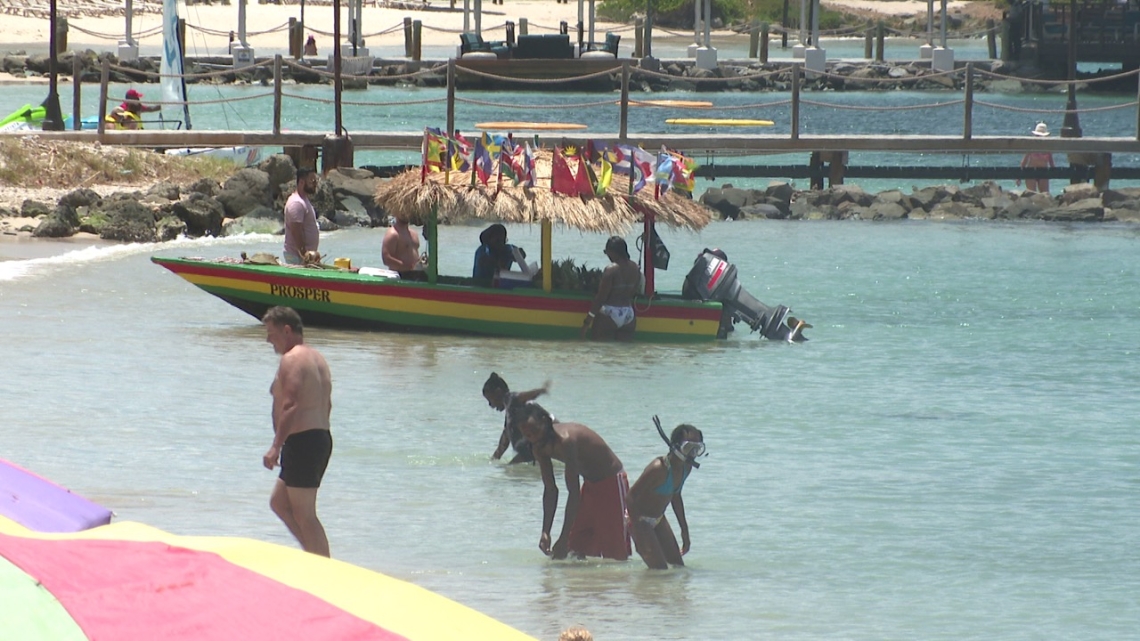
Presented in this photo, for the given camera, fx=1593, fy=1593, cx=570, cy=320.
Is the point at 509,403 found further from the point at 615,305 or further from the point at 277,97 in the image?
the point at 277,97

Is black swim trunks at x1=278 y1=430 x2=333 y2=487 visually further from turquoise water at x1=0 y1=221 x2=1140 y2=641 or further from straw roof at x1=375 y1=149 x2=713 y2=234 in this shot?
straw roof at x1=375 y1=149 x2=713 y2=234

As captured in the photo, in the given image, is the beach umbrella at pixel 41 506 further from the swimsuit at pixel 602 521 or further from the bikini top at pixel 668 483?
the bikini top at pixel 668 483

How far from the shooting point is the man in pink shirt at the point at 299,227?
622 inches

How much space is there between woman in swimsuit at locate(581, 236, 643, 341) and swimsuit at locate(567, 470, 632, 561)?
6.50 m

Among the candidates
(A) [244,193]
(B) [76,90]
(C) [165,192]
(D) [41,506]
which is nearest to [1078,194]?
(A) [244,193]

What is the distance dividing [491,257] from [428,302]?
2.56ft

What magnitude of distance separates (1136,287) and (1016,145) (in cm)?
715

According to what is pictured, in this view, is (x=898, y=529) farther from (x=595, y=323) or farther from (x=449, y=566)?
(x=595, y=323)

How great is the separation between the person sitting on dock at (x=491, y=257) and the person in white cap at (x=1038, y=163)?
694 inches

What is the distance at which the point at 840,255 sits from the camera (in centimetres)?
2445

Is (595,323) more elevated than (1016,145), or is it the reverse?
(1016,145)

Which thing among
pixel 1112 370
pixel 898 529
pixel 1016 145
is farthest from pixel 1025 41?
pixel 898 529

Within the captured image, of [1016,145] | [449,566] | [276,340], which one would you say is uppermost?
[1016,145]

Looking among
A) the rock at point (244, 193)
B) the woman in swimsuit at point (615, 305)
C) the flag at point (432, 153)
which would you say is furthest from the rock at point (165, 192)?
the woman in swimsuit at point (615, 305)
